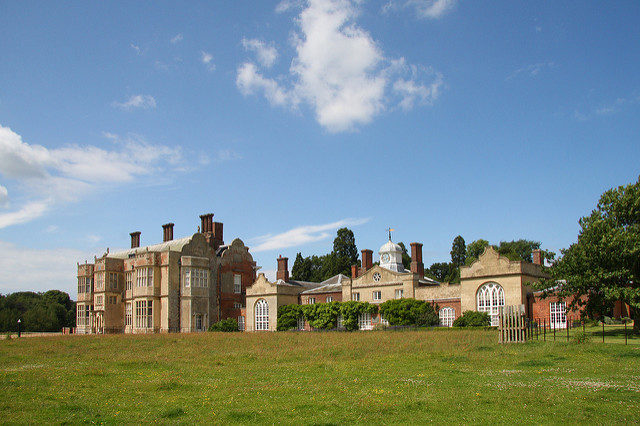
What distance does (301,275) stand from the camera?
8662 centimetres

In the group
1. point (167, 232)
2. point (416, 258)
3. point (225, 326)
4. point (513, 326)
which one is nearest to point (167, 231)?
point (167, 232)

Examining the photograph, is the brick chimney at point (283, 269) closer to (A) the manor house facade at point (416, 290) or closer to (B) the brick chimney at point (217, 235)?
(A) the manor house facade at point (416, 290)

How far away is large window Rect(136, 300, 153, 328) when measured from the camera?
54.9 metres

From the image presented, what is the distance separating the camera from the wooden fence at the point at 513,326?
91.4ft

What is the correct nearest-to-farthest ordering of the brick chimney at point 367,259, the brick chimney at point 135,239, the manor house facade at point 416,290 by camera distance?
the manor house facade at point 416,290 → the brick chimney at point 367,259 → the brick chimney at point 135,239

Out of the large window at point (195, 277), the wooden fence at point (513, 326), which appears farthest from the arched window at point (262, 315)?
the wooden fence at point (513, 326)

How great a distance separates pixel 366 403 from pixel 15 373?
13633mm

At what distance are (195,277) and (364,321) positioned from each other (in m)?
18.6

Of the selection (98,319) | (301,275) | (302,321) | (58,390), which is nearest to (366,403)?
(58,390)

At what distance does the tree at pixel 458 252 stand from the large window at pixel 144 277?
2076 inches

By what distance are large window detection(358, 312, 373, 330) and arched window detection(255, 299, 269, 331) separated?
11430 mm

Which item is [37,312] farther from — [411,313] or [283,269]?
[411,313]

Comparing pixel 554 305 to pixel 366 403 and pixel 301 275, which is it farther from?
pixel 301 275

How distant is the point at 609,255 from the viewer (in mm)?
28719
